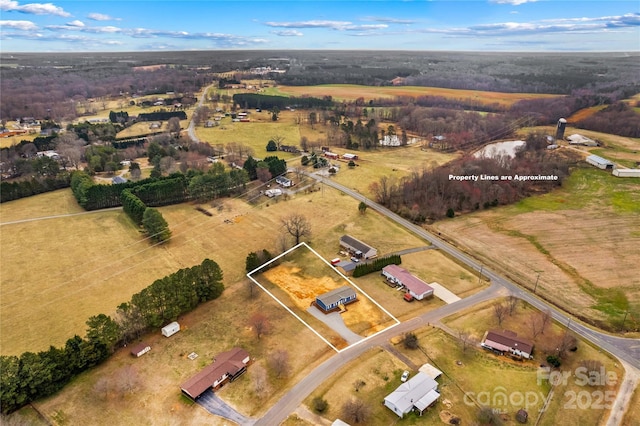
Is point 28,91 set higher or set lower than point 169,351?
higher

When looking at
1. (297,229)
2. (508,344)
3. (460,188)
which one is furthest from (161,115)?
(508,344)

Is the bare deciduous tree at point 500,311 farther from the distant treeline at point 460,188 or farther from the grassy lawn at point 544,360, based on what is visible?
the distant treeline at point 460,188

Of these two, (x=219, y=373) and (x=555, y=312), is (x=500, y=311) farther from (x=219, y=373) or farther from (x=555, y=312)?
(x=219, y=373)

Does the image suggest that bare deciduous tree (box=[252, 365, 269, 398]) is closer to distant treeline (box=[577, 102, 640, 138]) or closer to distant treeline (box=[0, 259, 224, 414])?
distant treeline (box=[0, 259, 224, 414])

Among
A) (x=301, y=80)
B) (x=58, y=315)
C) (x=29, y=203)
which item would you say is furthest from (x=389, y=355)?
(x=301, y=80)

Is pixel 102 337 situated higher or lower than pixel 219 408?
higher

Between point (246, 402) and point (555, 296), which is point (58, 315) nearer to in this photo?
point (246, 402)

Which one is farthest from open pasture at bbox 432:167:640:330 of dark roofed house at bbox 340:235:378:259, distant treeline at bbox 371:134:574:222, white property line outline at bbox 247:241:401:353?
white property line outline at bbox 247:241:401:353
